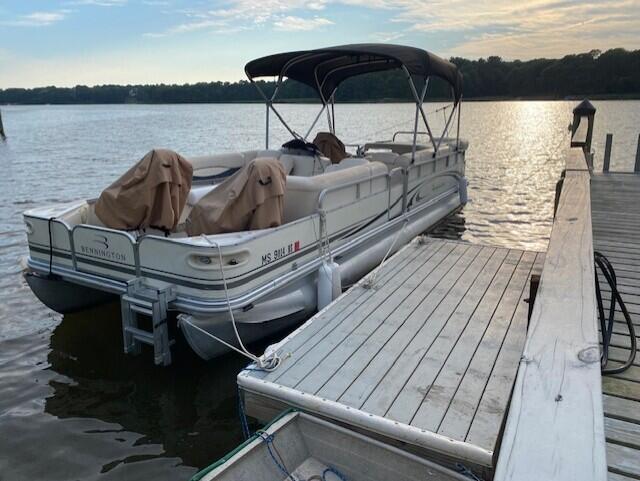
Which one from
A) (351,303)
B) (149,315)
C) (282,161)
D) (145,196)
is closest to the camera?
(149,315)

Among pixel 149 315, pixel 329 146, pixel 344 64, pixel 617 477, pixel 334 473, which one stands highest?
pixel 344 64

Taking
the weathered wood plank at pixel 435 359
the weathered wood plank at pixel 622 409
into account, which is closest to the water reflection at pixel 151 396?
the weathered wood plank at pixel 435 359

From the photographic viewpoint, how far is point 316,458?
2.81m

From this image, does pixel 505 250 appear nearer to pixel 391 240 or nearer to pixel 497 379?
pixel 391 240

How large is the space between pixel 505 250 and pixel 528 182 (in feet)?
33.4

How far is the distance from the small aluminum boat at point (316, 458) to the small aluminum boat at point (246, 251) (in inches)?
50.7

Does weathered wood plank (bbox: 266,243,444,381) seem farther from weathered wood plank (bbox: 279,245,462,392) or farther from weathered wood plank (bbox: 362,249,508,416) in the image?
weathered wood plank (bbox: 362,249,508,416)

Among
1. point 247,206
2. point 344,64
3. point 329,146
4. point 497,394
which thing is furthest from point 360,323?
point 344,64

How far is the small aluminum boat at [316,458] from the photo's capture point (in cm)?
253

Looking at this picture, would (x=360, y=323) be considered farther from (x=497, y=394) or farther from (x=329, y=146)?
(x=329, y=146)

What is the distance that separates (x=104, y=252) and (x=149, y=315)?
82cm

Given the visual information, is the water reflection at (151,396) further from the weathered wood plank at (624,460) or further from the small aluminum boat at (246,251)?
the weathered wood plank at (624,460)

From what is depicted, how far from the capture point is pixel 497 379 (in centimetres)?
314

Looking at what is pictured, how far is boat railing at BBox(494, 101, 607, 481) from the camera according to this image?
1.17 metres
